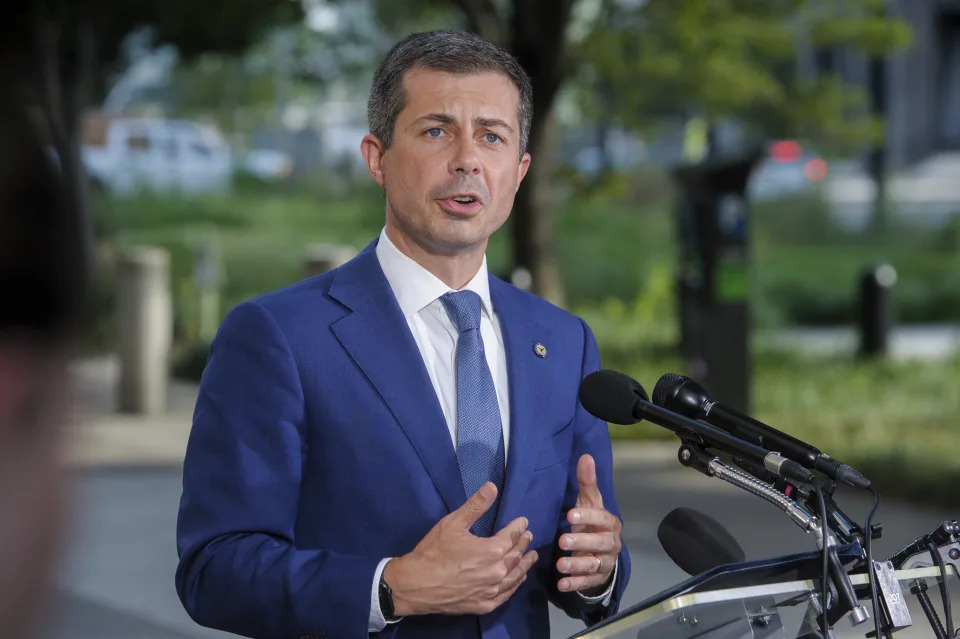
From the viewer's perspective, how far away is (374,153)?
285cm

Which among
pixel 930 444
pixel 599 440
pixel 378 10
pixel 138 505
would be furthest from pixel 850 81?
pixel 599 440

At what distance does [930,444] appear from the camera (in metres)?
10.8

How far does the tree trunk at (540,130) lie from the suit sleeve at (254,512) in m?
10.3

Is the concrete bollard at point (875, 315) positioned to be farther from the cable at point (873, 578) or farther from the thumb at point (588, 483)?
the cable at point (873, 578)

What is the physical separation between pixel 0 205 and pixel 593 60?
13.7 metres

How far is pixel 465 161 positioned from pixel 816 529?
3.00 ft

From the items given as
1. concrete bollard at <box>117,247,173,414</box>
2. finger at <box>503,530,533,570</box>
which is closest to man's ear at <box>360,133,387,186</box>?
finger at <box>503,530,533,570</box>

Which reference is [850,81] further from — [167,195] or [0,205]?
[0,205]

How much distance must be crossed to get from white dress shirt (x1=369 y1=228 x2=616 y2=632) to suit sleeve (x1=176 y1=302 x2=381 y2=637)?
0.28 meters

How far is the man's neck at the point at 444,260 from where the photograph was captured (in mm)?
2795

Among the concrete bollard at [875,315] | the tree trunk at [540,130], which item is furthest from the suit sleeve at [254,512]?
the concrete bollard at [875,315]

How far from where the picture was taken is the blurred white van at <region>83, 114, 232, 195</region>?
25.6m

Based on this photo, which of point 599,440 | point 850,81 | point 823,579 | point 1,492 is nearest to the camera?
point 1,492

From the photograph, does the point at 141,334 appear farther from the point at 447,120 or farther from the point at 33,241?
the point at 33,241
